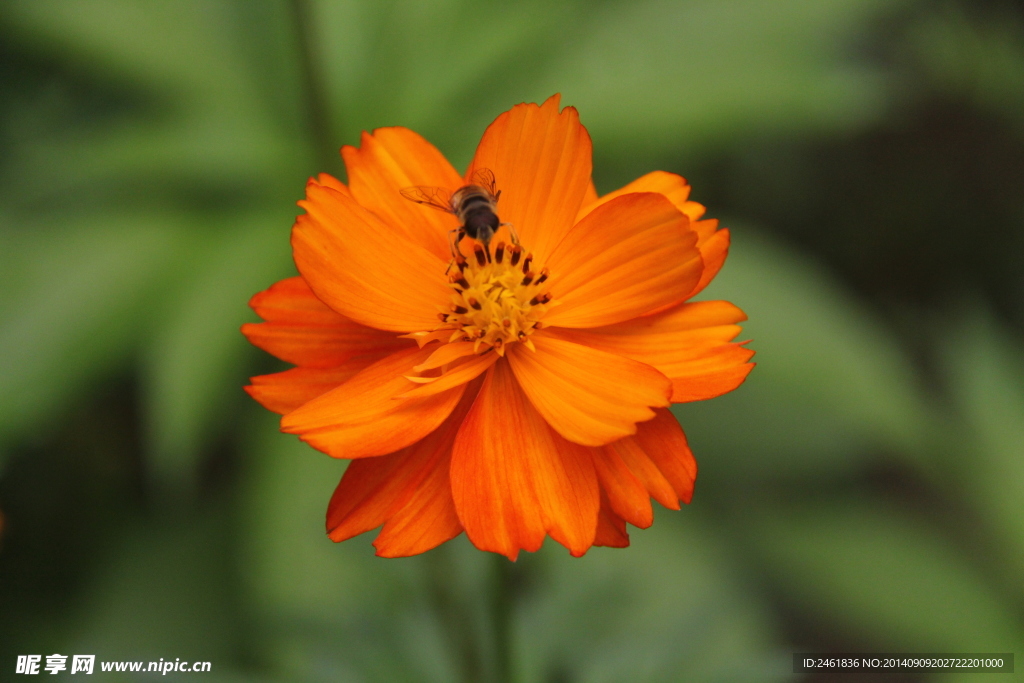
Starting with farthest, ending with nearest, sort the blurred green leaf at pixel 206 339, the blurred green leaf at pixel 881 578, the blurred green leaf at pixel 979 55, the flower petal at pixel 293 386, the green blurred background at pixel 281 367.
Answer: the blurred green leaf at pixel 979 55
the blurred green leaf at pixel 881 578
the green blurred background at pixel 281 367
the blurred green leaf at pixel 206 339
the flower petal at pixel 293 386

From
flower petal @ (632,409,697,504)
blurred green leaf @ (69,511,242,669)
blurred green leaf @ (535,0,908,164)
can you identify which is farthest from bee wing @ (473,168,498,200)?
blurred green leaf @ (69,511,242,669)

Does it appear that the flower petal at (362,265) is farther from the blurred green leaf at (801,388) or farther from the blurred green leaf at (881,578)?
the blurred green leaf at (881,578)

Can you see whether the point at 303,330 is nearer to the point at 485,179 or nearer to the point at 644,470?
the point at 485,179

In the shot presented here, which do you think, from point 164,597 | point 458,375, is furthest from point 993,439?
point 164,597

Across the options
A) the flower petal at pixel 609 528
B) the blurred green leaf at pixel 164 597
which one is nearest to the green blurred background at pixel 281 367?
the blurred green leaf at pixel 164 597

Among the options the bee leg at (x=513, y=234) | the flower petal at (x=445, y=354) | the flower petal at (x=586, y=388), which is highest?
the bee leg at (x=513, y=234)

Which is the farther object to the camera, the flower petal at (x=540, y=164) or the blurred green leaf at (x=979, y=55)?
the blurred green leaf at (x=979, y=55)
